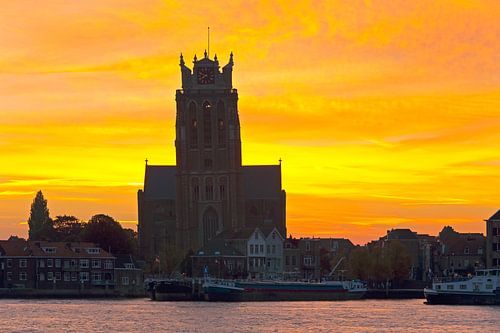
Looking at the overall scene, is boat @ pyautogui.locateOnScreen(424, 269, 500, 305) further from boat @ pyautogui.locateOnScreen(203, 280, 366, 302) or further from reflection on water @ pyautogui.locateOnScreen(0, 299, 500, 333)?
boat @ pyautogui.locateOnScreen(203, 280, 366, 302)

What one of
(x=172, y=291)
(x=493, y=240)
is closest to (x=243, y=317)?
(x=172, y=291)

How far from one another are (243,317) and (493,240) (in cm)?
6314

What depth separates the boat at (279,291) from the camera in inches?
7421

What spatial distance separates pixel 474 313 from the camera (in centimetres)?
14938

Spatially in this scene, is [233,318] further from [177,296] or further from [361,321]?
[177,296]

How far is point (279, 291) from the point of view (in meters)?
193

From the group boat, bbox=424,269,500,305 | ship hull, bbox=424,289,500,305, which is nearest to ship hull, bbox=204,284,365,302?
boat, bbox=424,269,500,305

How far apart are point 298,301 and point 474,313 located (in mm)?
46206

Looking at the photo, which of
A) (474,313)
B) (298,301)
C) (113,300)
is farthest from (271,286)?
(474,313)

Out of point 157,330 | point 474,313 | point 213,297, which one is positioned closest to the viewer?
point 157,330

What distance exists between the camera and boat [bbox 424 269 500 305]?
552ft

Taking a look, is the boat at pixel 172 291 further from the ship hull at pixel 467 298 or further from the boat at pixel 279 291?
the ship hull at pixel 467 298

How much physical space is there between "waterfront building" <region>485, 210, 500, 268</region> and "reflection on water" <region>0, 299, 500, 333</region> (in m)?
19.8

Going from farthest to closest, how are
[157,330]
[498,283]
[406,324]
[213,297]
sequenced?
[213,297] < [498,283] < [406,324] < [157,330]
